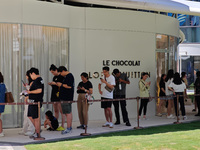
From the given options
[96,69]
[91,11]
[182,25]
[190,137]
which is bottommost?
[190,137]

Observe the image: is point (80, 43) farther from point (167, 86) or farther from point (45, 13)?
point (167, 86)

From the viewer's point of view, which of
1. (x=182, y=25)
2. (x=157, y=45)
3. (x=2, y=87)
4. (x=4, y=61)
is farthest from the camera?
(x=182, y=25)

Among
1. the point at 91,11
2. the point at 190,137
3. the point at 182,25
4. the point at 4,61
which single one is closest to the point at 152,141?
the point at 190,137

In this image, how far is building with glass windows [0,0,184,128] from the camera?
12484 millimetres

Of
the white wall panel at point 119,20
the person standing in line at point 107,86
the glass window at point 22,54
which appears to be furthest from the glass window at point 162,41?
the person standing in line at point 107,86

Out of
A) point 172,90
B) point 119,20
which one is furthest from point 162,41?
point 172,90

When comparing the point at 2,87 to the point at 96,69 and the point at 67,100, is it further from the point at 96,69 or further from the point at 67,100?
the point at 96,69

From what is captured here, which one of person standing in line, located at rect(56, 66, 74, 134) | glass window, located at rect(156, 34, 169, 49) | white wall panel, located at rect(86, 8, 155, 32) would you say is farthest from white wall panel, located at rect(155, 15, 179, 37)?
person standing in line, located at rect(56, 66, 74, 134)

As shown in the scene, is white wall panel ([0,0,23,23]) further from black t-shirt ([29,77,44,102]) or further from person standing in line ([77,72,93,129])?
black t-shirt ([29,77,44,102])

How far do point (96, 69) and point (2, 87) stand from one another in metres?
4.59

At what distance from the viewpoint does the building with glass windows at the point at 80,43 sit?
12484mm

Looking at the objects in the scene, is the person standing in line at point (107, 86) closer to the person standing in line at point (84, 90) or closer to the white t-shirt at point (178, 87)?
the person standing in line at point (84, 90)

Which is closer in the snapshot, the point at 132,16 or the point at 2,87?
the point at 2,87

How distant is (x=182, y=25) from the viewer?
40531mm
